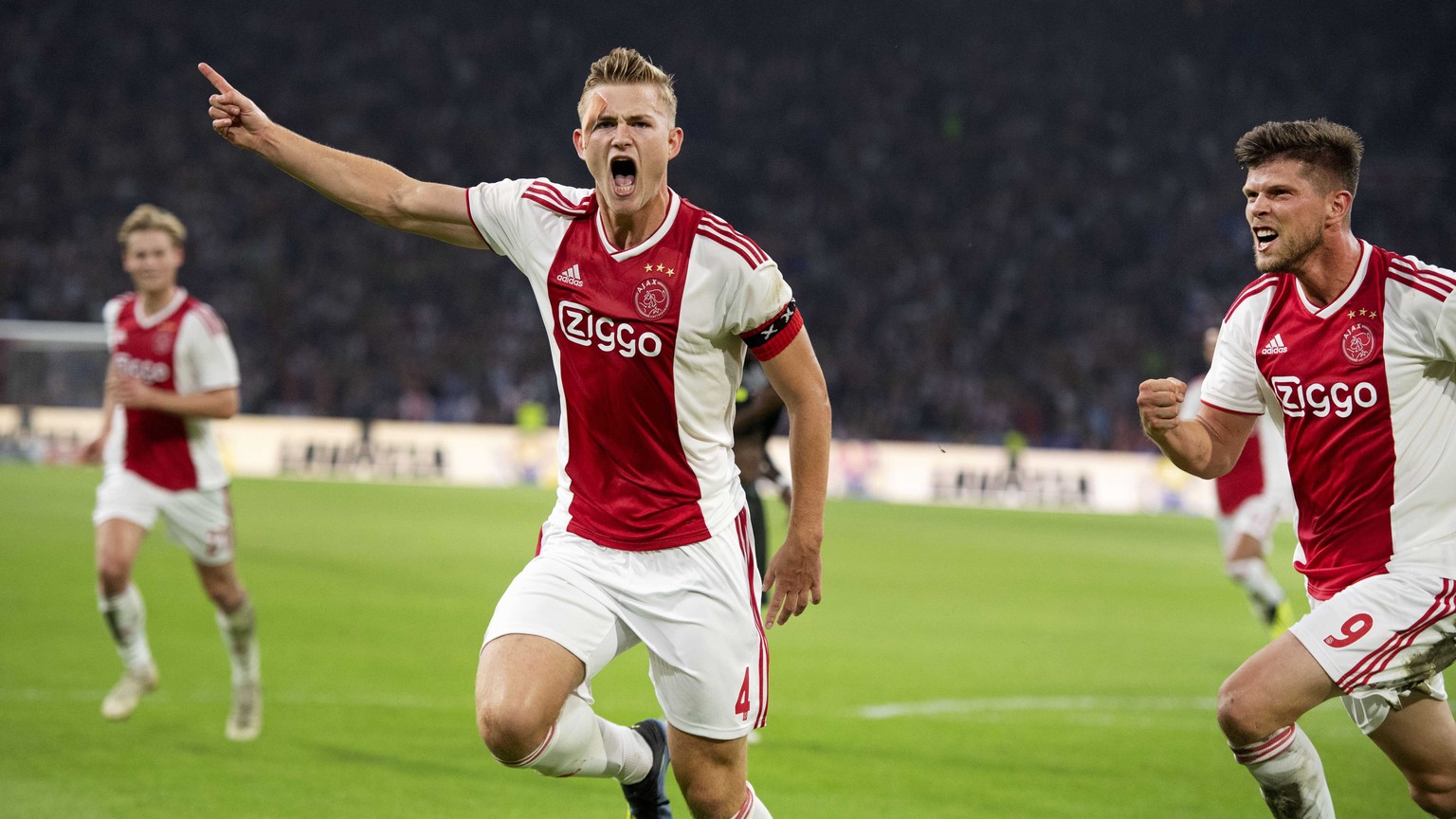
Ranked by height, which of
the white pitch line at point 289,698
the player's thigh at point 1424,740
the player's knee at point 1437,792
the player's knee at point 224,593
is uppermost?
the player's thigh at point 1424,740

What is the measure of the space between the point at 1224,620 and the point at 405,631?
24.4 feet

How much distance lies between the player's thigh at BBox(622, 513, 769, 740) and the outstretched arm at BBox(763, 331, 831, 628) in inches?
6.1

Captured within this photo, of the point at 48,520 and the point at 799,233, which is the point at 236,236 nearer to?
the point at 799,233

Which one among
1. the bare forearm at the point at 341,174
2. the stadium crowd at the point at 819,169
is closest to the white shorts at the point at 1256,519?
the bare forearm at the point at 341,174

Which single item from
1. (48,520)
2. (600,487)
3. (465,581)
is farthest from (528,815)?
(48,520)

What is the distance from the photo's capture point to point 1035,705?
9.59 meters

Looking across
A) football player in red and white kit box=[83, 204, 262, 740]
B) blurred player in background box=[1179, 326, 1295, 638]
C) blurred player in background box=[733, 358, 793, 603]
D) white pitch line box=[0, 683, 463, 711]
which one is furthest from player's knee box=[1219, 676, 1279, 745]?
blurred player in background box=[1179, 326, 1295, 638]

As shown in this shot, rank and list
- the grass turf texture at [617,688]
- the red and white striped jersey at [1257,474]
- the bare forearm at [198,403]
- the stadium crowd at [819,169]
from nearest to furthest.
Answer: the grass turf texture at [617,688] → the bare forearm at [198,403] → the red and white striped jersey at [1257,474] → the stadium crowd at [819,169]

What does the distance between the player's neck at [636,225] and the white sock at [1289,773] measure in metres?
2.42

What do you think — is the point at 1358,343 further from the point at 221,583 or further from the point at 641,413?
the point at 221,583

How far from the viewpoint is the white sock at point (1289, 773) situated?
15.3 ft

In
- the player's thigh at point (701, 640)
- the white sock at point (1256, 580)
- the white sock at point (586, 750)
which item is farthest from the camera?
the white sock at point (1256, 580)

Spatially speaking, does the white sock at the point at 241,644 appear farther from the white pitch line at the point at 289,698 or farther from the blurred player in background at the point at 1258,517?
the blurred player in background at the point at 1258,517

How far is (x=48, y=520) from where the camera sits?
1900 centimetres
